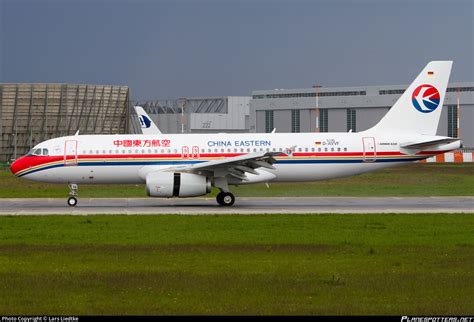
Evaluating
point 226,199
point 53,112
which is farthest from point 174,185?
point 53,112

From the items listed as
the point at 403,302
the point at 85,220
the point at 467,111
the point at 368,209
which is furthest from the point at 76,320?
the point at 467,111

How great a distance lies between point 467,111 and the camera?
104 m

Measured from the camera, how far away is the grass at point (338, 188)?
43125 mm

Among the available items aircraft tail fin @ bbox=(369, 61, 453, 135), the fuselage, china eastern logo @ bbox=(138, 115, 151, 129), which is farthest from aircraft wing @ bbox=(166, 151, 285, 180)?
china eastern logo @ bbox=(138, 115, 151, 129)

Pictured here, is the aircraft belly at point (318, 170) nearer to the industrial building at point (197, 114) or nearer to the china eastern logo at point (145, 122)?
the china eastern logo at point (145, 122)

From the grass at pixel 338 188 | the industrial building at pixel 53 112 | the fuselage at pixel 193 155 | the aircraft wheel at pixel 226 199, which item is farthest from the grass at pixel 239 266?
the industrial building at pixel 53 112

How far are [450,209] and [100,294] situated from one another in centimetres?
2069

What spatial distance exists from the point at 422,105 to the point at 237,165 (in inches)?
353

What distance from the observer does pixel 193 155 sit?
1401 inches

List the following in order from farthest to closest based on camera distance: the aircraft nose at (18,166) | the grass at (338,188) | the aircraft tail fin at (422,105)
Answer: the grass at (338,188) < the aircraft tail fin at (422,105) < the aircraft nose at (18,166)

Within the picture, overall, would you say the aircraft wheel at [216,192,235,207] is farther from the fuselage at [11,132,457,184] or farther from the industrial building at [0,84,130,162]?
the industrial building at [0,84,130,162]

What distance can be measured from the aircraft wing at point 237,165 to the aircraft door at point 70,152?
13.9 ft

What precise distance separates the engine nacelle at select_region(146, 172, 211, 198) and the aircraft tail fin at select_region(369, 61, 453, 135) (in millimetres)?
8445

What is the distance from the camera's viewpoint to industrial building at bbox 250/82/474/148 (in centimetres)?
10281
